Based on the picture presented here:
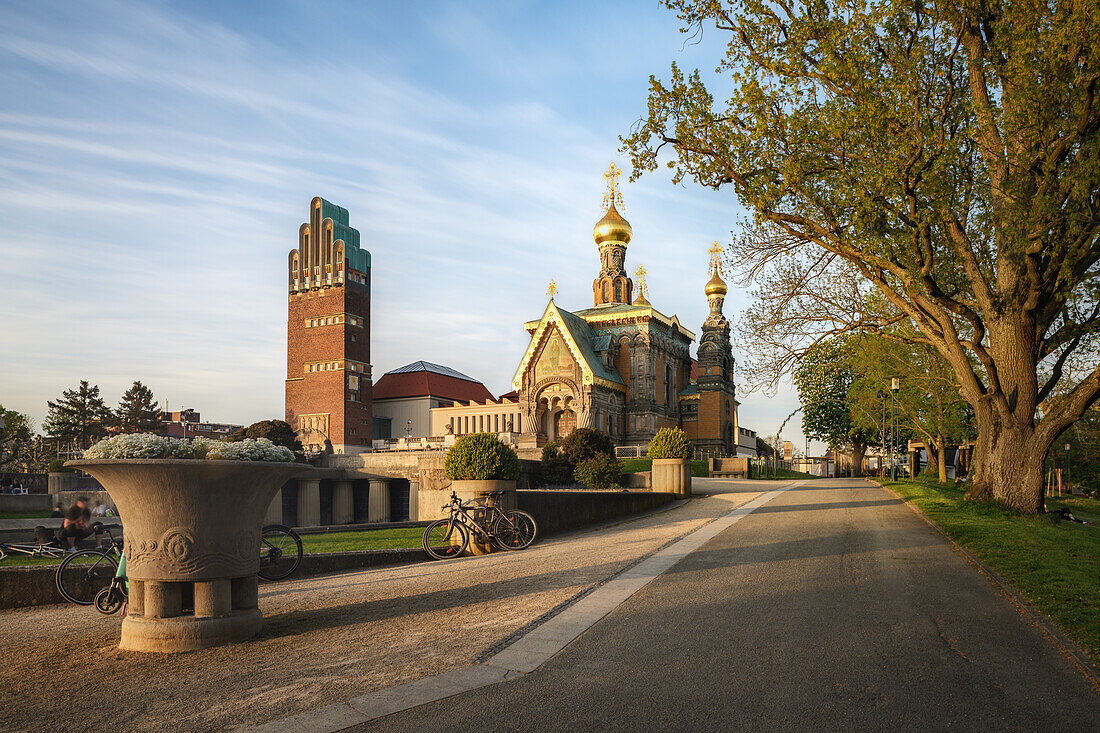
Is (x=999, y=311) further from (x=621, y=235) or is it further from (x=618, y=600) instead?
(x=621, y=235)

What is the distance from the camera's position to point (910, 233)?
1609 centimetres

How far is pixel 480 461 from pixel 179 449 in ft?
26.7

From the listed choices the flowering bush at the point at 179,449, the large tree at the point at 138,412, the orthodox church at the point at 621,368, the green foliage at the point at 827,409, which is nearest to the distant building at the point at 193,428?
the large tree at the point at 138,412

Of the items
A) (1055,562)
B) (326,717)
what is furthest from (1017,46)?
(326,717)

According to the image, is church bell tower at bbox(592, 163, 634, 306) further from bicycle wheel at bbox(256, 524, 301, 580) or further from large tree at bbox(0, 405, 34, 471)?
bicycle wheel at bbox(256, 524, 301, 580)

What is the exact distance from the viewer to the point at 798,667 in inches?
222

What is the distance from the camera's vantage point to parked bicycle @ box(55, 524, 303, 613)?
8.53 metres

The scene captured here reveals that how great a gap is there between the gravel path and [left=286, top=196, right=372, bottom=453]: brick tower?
2714 inches

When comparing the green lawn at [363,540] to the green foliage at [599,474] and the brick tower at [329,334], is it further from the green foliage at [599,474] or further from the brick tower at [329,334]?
the brick tower at [329,334]

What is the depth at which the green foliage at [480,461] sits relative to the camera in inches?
582

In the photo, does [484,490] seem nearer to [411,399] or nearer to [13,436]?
[13,436]

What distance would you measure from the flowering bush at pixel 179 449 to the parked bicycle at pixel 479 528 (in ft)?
21.0

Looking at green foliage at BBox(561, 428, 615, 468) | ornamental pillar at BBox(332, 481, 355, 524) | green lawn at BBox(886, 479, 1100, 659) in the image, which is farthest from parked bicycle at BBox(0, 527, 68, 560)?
ornamental pillar at BBox(332, 481, 355, 524)

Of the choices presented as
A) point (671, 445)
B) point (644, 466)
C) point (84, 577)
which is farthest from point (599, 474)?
point (84, 577)
